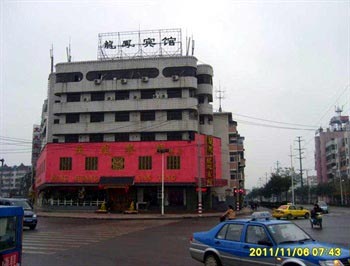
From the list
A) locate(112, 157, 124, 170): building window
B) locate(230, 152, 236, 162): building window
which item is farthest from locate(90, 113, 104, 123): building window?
locate(230, 152, 236, 162): building window

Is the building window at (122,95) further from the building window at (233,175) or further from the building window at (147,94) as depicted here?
the building window at (233,175)

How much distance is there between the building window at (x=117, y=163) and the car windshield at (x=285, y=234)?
43.1m

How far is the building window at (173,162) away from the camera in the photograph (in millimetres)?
49531

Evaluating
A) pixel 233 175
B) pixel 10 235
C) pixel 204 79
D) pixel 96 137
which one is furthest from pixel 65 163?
pixel 10 235

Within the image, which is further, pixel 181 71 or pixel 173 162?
pixel 181 71

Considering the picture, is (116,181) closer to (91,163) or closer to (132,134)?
(91,163)

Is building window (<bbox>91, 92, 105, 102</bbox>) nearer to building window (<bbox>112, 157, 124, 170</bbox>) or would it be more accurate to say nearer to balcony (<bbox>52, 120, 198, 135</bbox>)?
balcony (<bbox>52, 120, 198, 135</bbox>)

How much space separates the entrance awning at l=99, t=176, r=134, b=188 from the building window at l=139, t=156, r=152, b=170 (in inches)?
73.0

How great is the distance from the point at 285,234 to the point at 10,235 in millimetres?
5457

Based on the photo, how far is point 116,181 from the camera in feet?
164

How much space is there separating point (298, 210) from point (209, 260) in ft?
110

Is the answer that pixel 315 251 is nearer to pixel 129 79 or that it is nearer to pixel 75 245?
pixel 75 245

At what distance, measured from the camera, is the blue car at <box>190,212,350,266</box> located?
7.66 m

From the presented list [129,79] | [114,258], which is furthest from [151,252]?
[129,79]
